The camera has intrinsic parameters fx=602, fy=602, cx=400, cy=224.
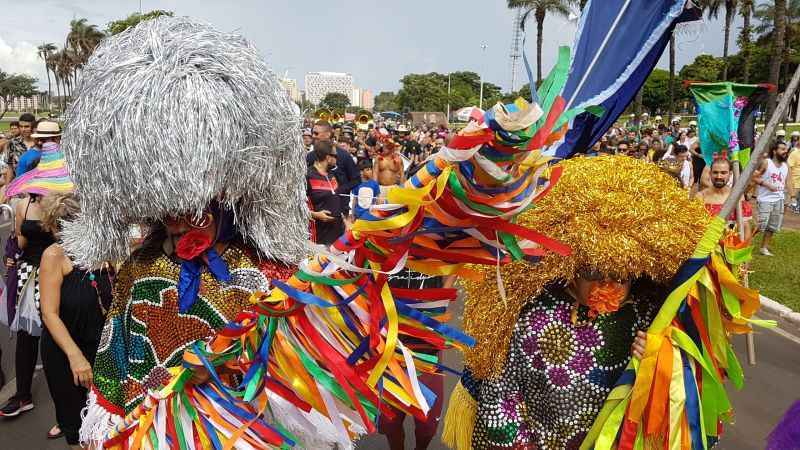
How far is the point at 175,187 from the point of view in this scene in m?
1.70

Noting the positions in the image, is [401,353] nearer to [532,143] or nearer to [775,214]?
[532,143]

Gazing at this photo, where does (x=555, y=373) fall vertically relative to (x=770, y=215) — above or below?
above

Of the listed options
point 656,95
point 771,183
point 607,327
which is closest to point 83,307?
point 607,327

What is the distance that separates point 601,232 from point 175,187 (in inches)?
54.2

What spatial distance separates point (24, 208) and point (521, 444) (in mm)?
3136

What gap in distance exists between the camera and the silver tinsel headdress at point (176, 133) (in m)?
1.68

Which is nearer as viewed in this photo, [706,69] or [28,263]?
[28,263]

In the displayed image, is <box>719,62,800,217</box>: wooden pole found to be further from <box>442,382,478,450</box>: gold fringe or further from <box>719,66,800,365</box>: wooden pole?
<box>442,382,478,450</box>: gold fringe

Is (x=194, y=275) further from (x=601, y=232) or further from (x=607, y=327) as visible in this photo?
(x=607, y=327)

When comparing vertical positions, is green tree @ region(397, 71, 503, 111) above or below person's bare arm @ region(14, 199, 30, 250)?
above

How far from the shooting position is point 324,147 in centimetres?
629

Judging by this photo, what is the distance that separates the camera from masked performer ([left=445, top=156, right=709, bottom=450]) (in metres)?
2.07

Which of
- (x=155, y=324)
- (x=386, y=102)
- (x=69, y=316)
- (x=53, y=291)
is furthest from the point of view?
(x=386, y=102)

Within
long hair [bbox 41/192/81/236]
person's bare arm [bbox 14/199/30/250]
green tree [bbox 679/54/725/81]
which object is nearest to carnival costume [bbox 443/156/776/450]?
long hair [bbox 41/192/81/236]
